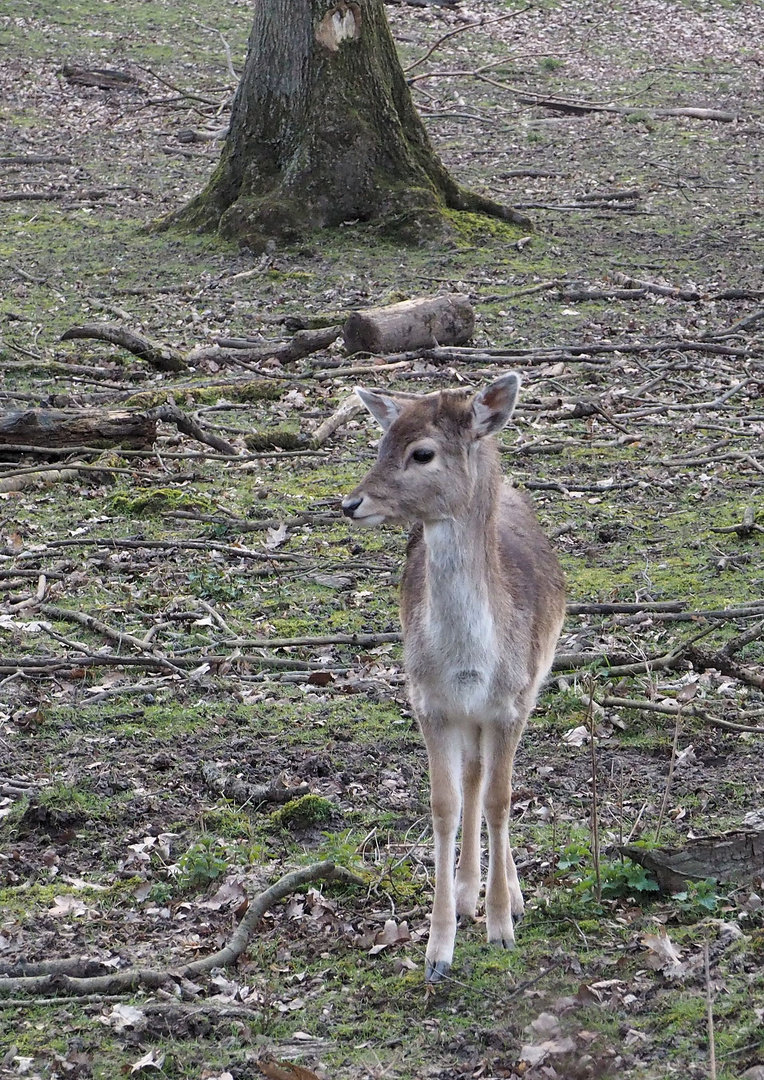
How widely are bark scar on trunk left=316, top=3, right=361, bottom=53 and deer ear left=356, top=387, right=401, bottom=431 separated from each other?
475 inches

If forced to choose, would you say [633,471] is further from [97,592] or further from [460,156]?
[460,156]

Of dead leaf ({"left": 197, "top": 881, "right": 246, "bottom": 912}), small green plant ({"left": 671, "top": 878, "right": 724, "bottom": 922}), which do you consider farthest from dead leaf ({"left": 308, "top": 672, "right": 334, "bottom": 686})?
small green plant ({"left": 671, "top": 878, "right": 724, "bottom": 922})

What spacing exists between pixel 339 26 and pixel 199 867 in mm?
12989

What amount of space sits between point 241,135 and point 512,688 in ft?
42.8

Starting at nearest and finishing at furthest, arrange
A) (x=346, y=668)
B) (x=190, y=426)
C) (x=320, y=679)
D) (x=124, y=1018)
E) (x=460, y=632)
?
(x=124, y=1018), (x=460, y=632), (x=320, y=679), (x=346, y=668), (x=190, y=426)

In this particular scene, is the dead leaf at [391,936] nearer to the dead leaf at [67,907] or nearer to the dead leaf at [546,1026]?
the dead leaf at [546,1026]

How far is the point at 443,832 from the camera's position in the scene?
15.8ft

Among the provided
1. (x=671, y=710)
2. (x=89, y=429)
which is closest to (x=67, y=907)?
(x=671, y=710)

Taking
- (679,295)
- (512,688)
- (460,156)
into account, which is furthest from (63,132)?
(512,688)

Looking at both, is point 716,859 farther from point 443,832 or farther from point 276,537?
point 276,537

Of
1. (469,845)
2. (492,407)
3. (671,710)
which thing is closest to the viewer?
(492,407)

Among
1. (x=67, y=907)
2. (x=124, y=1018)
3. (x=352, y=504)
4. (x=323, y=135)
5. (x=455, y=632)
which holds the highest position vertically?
(x=352, y=504)

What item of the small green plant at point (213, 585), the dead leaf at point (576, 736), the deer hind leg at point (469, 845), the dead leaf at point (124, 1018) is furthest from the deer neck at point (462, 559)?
the small green plant at point (213, 585)

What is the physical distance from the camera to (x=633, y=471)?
10.2 m
